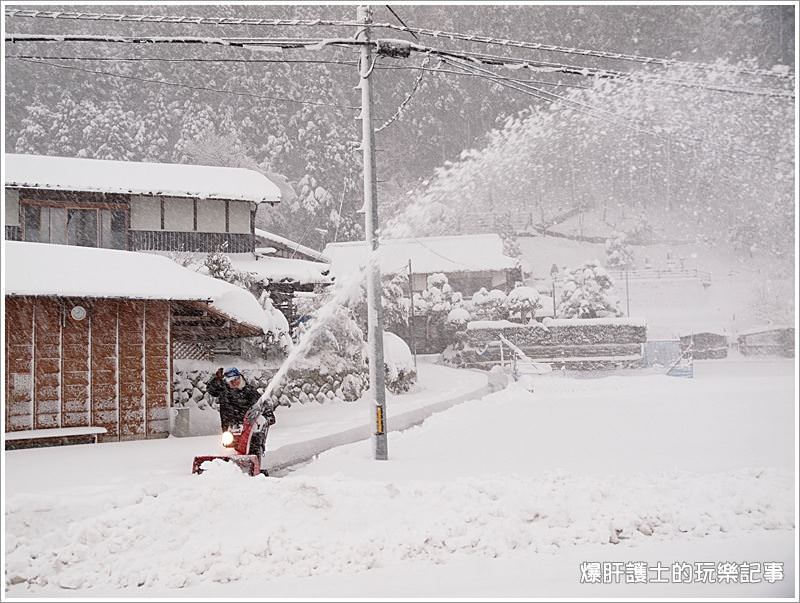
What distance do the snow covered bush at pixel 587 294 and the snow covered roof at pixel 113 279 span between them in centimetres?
354

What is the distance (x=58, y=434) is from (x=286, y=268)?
8.67 ft

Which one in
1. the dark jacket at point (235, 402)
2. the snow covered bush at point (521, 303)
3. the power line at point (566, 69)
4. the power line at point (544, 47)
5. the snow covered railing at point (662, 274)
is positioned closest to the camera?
the dark jacket at point (235, 402)

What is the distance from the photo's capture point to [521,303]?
8.46 m

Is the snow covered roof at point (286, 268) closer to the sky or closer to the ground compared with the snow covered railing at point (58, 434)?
closer to the sky

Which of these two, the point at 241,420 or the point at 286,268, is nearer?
the point at 241,420

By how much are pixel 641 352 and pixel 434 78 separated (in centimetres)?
388

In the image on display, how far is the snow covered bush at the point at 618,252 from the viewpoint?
7.45 m

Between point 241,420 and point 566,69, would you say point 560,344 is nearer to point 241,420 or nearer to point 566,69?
point 566,69

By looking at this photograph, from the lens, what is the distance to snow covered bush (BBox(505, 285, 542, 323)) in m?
8.32

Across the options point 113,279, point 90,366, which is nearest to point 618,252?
point 113,279

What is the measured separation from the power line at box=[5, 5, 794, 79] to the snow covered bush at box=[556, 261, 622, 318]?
2.27m

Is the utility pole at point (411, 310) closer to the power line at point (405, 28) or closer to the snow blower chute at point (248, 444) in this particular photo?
the power line at point (405, 28)

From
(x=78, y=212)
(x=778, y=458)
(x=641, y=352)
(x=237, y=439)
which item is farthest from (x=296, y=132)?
(x=778, y=458)

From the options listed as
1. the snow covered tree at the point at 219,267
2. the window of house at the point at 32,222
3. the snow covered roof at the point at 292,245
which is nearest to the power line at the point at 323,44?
the window of house at the point at 32,222
